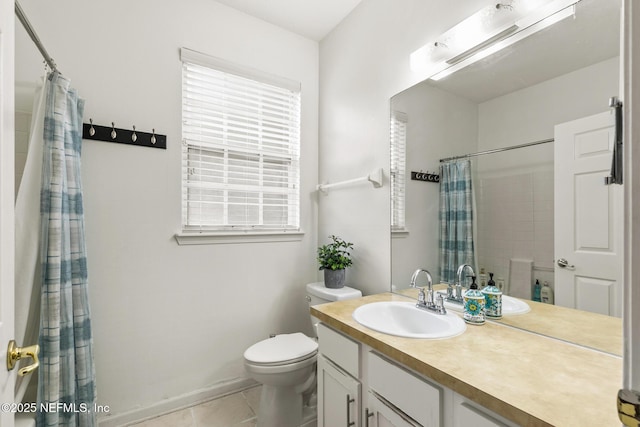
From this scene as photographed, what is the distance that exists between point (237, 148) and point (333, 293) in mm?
1206

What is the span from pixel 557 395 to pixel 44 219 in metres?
1.88

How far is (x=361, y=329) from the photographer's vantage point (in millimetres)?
1188

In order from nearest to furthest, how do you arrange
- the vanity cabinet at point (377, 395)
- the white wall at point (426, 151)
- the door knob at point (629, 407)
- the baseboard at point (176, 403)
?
the door knob at point (629, 407), the vanity cabinet at point (377, 395), the white wall at point (426, 151), the baseboard at point (176, 403)

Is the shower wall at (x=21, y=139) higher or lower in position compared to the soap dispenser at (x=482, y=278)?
higher

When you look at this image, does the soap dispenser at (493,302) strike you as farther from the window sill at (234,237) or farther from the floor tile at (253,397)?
the floor tile at (253,397)

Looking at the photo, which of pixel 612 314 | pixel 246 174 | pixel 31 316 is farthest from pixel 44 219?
pixel 612 314

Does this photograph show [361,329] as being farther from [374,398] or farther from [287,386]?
[287,386]

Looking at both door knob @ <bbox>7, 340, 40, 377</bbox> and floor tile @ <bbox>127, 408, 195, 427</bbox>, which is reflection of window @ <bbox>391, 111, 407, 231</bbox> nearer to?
door knob @ <bbox>7, 340, 40, 377</bbox>

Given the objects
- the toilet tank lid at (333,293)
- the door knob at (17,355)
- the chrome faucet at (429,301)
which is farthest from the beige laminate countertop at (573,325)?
the door knob at (17,355)

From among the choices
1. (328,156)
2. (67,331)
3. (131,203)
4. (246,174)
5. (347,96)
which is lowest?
(67,331)

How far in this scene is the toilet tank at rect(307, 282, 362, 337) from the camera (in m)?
1.93

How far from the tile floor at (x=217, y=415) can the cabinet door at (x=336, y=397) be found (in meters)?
0.68

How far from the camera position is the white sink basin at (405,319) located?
120 centimetres

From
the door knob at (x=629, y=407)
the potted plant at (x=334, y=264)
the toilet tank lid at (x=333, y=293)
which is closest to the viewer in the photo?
the door knob at (x=629, y=407)
